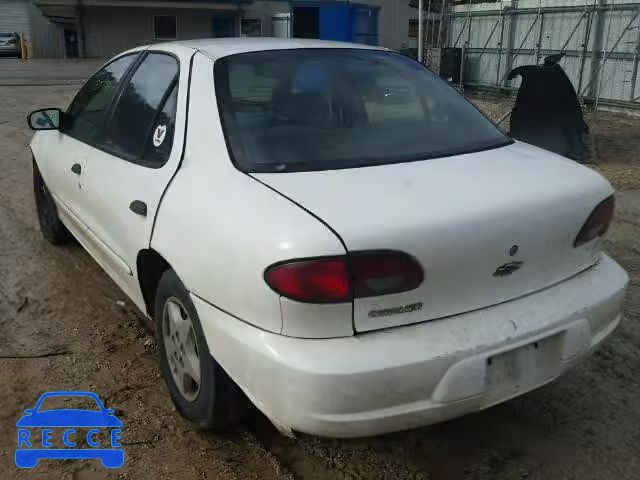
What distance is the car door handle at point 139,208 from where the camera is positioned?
9.36ft

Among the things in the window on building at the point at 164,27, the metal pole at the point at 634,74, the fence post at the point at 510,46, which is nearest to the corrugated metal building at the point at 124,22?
the window on building at the point at 164,27

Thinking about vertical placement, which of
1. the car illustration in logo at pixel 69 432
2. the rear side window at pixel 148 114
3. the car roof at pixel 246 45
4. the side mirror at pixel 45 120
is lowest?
the car illustration in logo at pixel 69 432

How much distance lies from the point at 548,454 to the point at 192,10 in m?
33.6

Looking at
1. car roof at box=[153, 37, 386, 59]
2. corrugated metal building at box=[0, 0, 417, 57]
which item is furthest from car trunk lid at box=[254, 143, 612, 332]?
corrugated metal building at box=[0, 0, 417, 57]

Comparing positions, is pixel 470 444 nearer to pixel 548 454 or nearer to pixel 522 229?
pixel 548 454

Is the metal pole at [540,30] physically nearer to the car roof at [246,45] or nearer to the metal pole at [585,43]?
the metal pole at [585,43]

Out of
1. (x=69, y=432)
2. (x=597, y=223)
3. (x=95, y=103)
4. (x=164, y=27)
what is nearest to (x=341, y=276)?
(x=597, y=223)

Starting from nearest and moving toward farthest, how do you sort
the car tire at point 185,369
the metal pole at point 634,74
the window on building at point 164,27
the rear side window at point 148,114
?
1. the car tire at point 185,369
2. the rear side window at point 148,114
3. the metal pole at point 634,74
4. the window on building at point 164,27

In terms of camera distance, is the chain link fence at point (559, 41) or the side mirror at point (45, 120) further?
the chain link fence at point (559, 41)

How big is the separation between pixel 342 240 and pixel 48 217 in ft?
12.0

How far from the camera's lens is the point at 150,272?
9.89 feet

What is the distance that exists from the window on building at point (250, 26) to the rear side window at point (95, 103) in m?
30.8

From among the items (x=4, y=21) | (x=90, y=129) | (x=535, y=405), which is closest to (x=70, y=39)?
(x=4, y=21)

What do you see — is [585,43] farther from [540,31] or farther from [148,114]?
[148,114]
